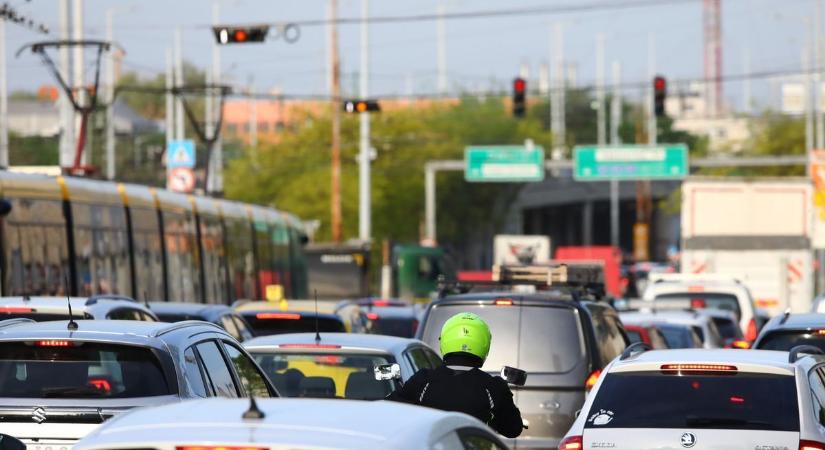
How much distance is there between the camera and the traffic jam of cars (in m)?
5.14

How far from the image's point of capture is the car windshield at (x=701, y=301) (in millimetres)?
28031

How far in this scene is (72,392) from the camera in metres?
8.77

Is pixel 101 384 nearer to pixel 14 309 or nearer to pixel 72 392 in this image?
pixel 72 392

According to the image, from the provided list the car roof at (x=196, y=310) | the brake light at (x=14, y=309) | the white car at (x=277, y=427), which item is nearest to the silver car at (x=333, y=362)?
the brake light at (x=14, y=309)

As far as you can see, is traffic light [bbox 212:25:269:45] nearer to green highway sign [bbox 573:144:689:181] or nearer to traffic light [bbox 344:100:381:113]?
traffic light [bbox 344:100:381:113]

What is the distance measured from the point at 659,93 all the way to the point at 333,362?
31.5 metres

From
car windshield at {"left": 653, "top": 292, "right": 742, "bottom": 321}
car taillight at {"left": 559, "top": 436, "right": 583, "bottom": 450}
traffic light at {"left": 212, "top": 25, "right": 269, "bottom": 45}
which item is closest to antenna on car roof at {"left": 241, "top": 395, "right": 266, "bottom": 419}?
car taillight at {"left": 559, "top": 436, "right": 583, "bottom": 450}

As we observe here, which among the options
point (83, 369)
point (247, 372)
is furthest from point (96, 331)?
point (247, 372)

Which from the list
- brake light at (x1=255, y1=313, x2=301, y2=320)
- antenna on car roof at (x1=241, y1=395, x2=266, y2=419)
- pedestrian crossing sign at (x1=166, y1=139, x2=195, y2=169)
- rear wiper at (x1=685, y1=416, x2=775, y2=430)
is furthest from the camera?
pedestrian crossing sign at (x1=166, y1=139, x2=195, y2=169)

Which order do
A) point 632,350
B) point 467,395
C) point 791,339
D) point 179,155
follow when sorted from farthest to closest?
point 179,155 → point 791,339 → point 632,350 → point 467,395

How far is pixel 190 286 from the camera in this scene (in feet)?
106

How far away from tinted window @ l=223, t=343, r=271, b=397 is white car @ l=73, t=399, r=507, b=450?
4.50 m

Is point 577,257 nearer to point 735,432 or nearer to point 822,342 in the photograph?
point 822,342

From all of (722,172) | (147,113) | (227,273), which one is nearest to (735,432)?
(227,273)
